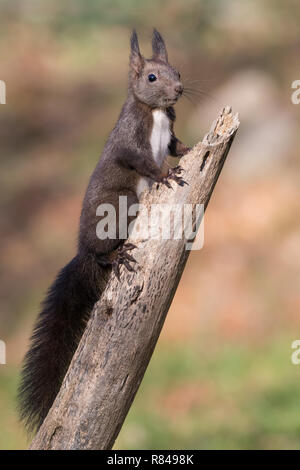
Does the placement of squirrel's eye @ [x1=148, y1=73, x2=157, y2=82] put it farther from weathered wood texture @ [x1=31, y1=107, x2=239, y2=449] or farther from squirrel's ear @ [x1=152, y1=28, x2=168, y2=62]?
weathered wood texture @ [x1=31, y1=107, x2=239, y2=449]

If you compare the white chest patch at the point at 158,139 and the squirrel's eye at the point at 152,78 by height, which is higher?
the squirrel's eye at the point at 152,78

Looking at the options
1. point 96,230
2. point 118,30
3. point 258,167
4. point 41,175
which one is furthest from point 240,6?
point 96,230

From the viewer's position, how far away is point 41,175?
5.65m

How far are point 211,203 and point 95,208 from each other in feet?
10.4

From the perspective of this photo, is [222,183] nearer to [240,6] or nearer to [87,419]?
[240,6]

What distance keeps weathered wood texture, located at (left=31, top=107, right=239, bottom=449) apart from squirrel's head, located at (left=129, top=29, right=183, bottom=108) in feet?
0.77

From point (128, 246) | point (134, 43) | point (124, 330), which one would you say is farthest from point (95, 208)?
point (134, 43)

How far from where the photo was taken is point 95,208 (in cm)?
212

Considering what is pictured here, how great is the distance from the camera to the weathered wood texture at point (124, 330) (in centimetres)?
194

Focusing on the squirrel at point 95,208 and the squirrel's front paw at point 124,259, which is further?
the squirrel at point 95,208

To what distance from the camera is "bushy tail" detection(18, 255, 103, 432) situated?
6.95ft

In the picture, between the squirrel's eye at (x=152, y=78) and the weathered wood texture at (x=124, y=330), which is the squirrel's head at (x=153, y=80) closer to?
the squirrel's eye at (x=152, y=78)

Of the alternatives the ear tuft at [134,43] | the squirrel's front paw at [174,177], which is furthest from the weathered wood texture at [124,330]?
the ear tuft at [134,43]

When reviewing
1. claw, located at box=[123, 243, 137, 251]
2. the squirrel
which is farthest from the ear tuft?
claw, located at box=[123, 243, 137, 251]
